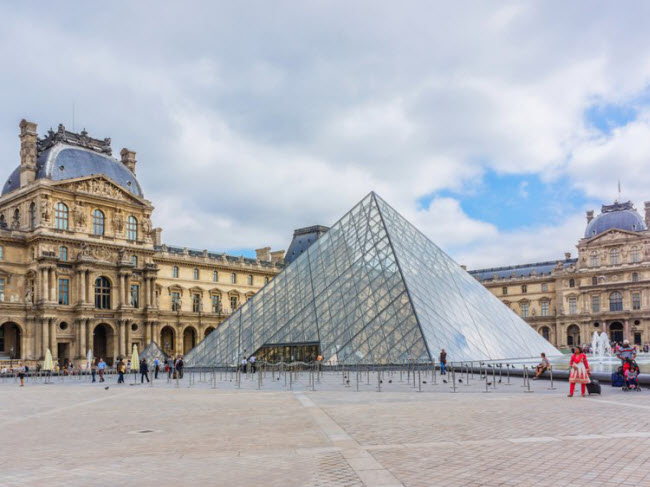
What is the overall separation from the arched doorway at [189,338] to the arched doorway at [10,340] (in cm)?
1682

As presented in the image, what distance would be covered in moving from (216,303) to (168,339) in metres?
6.13

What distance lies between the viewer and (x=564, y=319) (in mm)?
77188

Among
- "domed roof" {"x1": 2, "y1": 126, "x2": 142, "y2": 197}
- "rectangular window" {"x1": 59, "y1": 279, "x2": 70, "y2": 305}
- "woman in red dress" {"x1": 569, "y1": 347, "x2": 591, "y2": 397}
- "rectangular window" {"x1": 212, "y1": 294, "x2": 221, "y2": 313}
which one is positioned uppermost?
"domed roof" {"x1": 2, "y1": 126, "x2": 142, "y2": 197}

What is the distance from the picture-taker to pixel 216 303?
209ft

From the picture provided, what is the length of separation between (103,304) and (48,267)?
19.9 feet

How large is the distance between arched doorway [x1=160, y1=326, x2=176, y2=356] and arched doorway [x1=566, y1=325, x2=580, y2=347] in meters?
47.5

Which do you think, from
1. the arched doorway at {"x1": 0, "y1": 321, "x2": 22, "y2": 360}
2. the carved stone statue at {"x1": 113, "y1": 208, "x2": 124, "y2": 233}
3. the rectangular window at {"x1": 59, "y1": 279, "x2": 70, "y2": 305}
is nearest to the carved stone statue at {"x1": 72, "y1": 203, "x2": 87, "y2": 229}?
the carved stone statue at {"x1": 113, "y1": 208, "x2": 124, "y2": 233}

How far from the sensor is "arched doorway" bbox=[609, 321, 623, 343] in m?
73.5

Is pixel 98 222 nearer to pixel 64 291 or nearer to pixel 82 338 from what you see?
pixel 64 291

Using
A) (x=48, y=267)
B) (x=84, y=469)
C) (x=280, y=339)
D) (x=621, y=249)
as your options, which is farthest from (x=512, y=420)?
(x=621, y=249)

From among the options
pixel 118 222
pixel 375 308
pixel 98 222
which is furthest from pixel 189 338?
pixel 375 308

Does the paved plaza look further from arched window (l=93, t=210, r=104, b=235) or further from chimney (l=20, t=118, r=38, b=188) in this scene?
chimney (l=20, t=118, r=38, b=188)

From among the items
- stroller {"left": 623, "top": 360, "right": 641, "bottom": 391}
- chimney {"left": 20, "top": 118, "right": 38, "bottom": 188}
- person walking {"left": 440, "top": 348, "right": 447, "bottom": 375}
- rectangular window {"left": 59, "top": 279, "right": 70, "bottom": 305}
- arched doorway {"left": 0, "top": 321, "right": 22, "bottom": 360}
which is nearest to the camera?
stroller {"left": 623, "top": 360, "right": 641, "bottom": 391}

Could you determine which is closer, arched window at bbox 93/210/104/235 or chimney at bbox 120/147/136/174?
arched window at bbox 93/210/104/235
